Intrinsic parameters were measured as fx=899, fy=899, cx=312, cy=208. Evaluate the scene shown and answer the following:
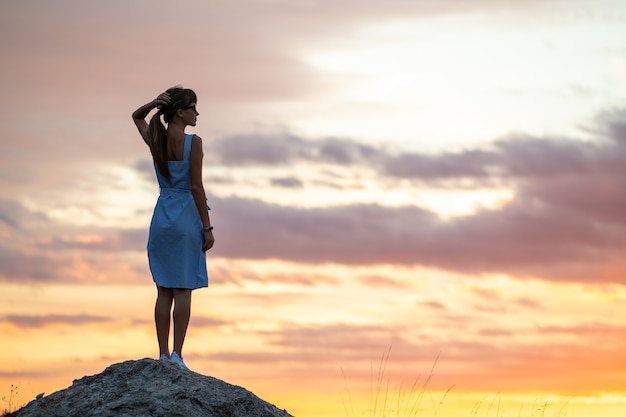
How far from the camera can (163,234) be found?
417 inches

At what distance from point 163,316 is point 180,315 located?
0.71 feet

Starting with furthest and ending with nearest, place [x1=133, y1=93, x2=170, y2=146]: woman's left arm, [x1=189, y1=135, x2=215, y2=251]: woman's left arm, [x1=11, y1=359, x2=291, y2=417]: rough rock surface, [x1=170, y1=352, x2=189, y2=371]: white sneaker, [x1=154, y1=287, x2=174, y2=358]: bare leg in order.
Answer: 1. [x1=133, y1=93, x2=170, y2=146]: woman's left arm
2. [x1=189, y1=135, x2=215, y2=251]: woman's left arm
3. [x1=154, y1=287, x2=174, y2=358]: bare leg
4. [x1=170, y1=352, x2=189, y2=371]: white sneaker
5. [x1=11, y1=359, x2=291, y2=417]: rough rock surface

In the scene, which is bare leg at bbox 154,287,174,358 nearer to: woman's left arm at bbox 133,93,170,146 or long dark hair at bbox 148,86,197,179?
long dark hair at bbox 148,86,197,179

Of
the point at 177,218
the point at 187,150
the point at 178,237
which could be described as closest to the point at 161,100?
the point at 187,150

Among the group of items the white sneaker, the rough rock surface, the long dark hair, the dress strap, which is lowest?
the rough rock surface

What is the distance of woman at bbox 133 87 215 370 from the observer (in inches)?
412

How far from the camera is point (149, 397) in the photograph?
8797 millimetres

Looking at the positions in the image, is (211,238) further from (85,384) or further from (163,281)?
(85,384)

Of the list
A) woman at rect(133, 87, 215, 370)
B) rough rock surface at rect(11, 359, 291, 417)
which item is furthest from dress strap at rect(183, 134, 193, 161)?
rough rock surface at rect(11, 359, 291, 417)

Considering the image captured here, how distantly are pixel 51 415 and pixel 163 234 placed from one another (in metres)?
2.49

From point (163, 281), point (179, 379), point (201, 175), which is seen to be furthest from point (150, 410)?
point (201, 175)

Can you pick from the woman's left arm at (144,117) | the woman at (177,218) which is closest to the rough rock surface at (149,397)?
the woman at (177,218)

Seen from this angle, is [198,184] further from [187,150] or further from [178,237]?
[178,237]

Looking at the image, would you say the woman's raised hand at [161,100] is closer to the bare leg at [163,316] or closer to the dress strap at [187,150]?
the dress strap at [187,150]
